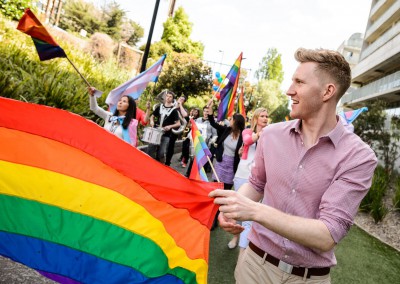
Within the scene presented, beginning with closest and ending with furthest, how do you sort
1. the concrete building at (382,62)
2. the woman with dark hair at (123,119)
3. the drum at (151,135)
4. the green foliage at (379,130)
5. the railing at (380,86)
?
1. the woman with dark hair at (123,119)
2. the drum at (151,135)
3. the green foliage at (379,130)
4. the railing at (380,86)
5. the concrete building at (382,62)

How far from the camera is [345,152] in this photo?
187 centimetres

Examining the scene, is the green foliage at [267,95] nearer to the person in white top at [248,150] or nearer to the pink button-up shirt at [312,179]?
the person in white top at [248,150]

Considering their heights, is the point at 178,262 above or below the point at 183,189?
below

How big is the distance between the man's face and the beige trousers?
934 millimetres

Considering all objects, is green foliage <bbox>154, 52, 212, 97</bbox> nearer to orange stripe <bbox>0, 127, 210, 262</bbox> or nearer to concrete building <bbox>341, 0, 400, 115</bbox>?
concrete building <bbox>341, 0, 400, 115</bbox>

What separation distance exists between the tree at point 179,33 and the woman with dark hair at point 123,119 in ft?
121

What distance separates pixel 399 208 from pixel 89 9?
3680 centimetres

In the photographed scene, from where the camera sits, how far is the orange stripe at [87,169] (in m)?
2.57

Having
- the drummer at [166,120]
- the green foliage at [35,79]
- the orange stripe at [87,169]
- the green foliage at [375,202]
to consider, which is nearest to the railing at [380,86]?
the green foliage at [375,202]

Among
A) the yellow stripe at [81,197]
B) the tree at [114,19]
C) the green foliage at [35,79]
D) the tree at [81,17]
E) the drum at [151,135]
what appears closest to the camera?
the yellow stripe at [81,197]

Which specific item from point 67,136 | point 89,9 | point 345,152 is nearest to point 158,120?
point 67,136

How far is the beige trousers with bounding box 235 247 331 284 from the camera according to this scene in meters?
2.05

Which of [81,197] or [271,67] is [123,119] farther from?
[271,67]

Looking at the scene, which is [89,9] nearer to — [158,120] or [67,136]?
[158,120]
